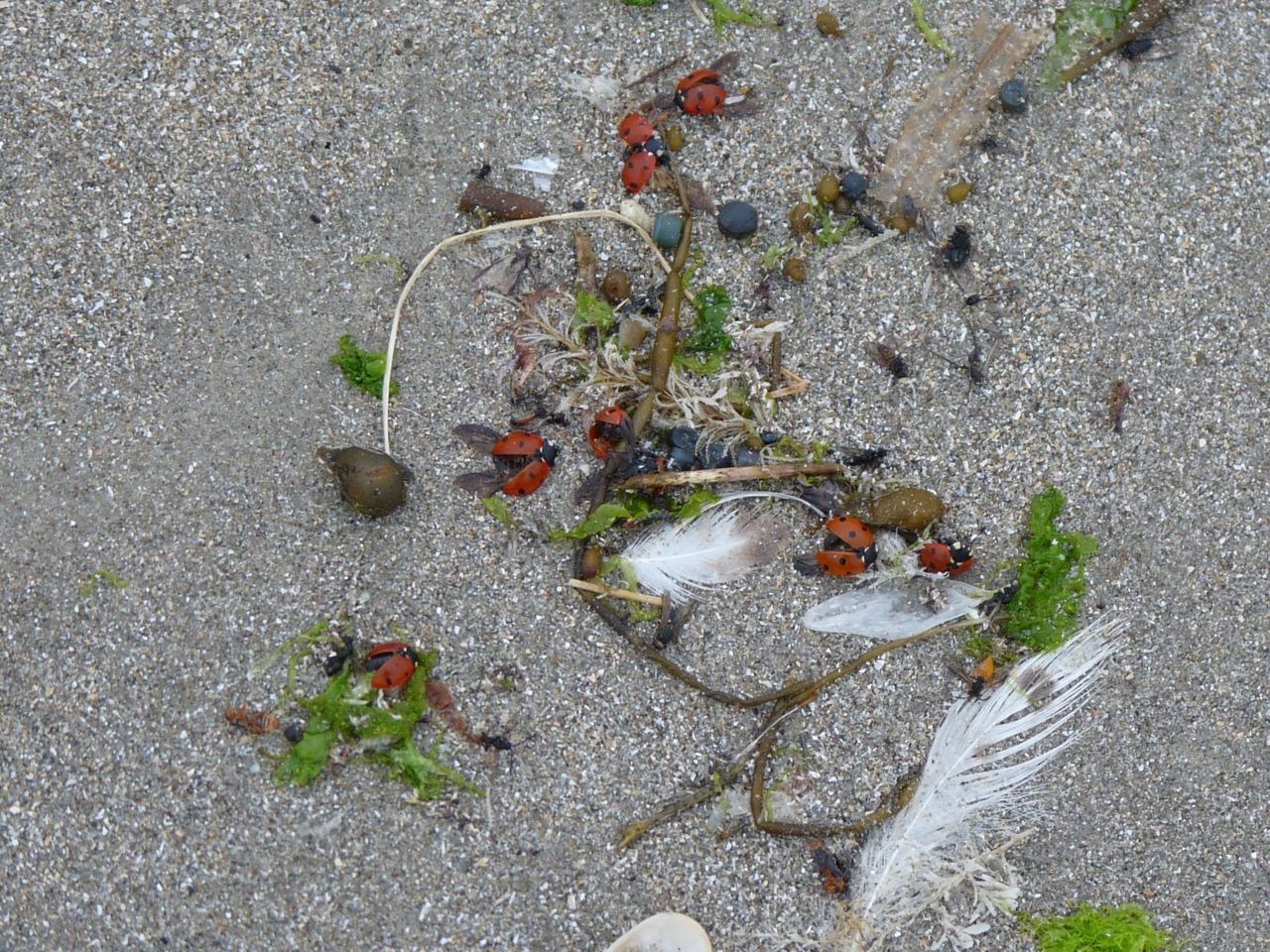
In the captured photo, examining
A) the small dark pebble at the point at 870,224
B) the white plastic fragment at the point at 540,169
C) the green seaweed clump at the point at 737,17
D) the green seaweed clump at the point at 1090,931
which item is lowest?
the green seaweed clump at the point at 1090,931

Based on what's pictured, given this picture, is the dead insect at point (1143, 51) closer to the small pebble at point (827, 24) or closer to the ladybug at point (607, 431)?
the small pebble at point (827, 24)

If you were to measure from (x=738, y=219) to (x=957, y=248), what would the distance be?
3.36ft

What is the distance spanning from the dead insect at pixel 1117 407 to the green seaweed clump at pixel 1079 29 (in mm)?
1471

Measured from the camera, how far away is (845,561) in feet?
14.1

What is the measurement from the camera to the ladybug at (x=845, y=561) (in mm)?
4289

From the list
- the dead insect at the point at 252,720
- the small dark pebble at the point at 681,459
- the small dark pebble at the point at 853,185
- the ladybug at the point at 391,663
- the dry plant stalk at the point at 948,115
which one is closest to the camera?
the ladybug at the point at 391,663

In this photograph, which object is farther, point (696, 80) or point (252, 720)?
point (696, 80)

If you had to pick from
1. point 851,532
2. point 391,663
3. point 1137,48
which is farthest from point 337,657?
point 1137,48

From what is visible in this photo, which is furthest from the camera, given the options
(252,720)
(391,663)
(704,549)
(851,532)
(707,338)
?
(707,338)

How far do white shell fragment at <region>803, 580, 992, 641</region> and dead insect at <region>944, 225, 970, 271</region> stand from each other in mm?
1471

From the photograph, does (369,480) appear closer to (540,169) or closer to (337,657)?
(337,657)

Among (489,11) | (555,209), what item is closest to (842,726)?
(555,209)

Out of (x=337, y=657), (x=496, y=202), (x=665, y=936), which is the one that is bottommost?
(x=665, y=936)

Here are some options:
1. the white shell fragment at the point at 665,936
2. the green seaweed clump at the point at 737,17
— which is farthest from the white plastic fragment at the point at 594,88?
the white shell fragment at the point at 665,936
